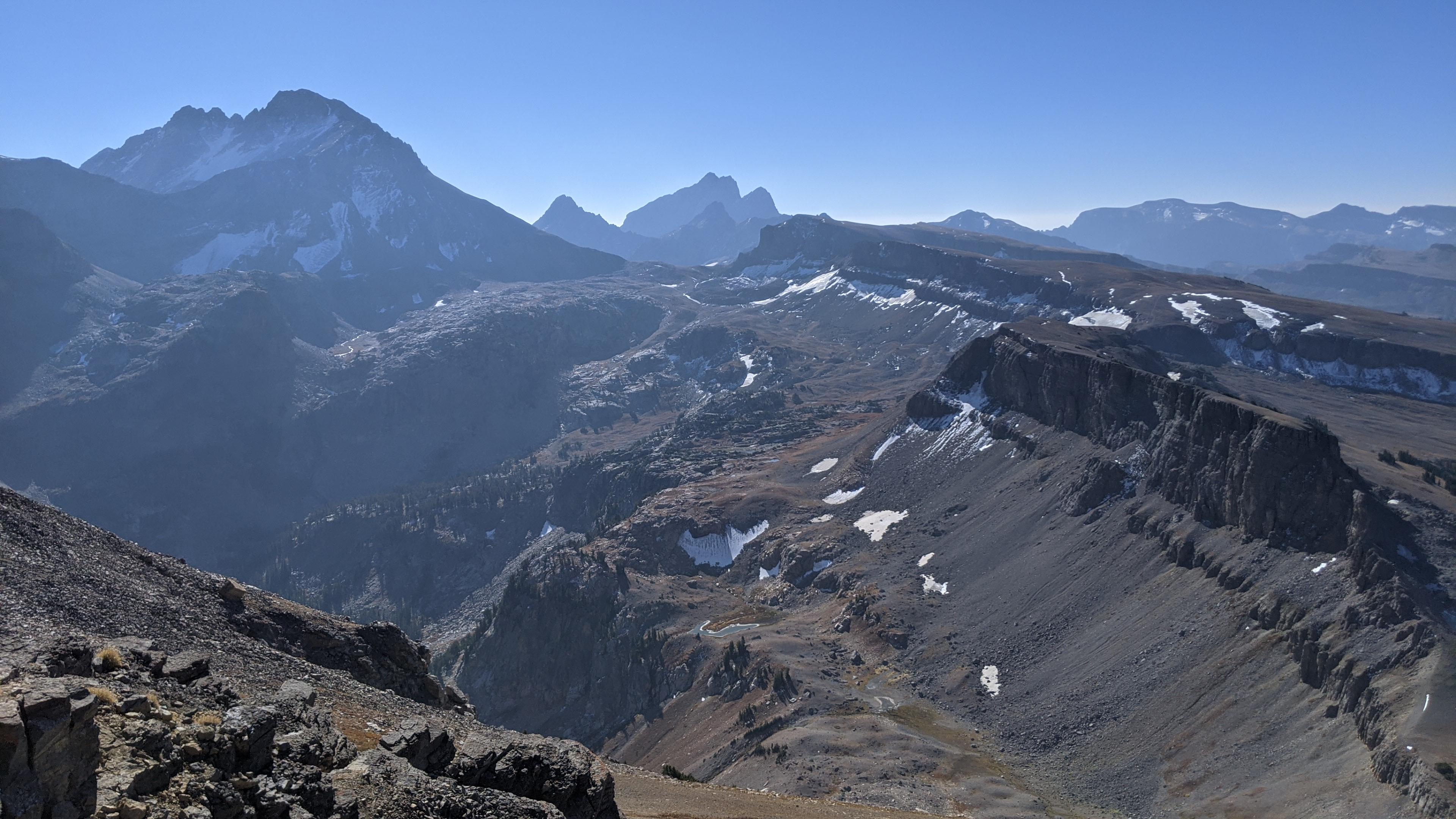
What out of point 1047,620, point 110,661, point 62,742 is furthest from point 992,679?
point 62,742

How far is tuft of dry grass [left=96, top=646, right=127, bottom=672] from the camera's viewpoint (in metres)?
27.8

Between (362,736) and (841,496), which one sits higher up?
(362,736)

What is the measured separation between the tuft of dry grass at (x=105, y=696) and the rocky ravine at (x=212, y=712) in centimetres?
8

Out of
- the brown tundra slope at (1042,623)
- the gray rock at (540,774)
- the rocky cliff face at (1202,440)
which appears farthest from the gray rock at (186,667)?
the rocky cliff face at (1202,440)

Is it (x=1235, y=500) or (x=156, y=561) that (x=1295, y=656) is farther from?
(x=156, y=561)

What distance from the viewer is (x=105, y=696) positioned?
22.7 meters

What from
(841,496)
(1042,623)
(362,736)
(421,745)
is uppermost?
(421,745)

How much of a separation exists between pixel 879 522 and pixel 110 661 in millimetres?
149088

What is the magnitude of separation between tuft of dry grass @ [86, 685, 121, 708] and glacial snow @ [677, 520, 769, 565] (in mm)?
163289

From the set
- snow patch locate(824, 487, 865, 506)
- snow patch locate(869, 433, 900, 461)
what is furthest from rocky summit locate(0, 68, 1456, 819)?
snow patch locate(869, 433, 900, 461)

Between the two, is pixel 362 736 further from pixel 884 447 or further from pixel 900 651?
pixel 884 447

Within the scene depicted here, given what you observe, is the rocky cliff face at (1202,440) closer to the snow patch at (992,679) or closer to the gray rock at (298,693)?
the snow patch at (992,679)

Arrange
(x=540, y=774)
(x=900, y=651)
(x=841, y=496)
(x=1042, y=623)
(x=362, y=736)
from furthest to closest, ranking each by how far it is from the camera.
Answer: (x=841, y=496) < (x=900, y=651) < (x=1042, y=623) < (x=362, y=736) < (x=540, y=774)

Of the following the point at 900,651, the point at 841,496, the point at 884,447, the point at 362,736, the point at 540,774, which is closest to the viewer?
the point at 540,774
